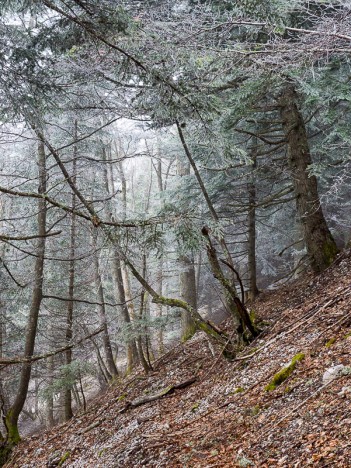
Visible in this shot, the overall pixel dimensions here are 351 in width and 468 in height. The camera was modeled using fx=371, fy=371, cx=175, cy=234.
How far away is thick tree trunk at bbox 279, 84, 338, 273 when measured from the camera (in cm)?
839

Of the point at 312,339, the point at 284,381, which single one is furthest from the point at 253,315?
the point at 284,381

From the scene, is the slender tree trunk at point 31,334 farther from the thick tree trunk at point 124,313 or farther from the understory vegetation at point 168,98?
the thick tree trunk at point 124,313

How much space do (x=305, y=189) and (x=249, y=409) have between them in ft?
17.9

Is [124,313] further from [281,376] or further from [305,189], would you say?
[281,376]

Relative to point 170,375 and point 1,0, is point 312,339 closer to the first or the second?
point 170,375

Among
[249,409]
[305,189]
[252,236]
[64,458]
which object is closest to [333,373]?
[249,409]

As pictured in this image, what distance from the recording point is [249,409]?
4.47m

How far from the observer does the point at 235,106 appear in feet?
24.3

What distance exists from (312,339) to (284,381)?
933mm

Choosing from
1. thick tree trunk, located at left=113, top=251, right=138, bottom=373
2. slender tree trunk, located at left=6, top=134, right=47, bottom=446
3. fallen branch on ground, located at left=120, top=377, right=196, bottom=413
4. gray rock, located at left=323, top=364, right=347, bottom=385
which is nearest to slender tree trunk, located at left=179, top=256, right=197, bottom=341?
thick tree trunk, located at left=113, top=251, right=138, bottom=373

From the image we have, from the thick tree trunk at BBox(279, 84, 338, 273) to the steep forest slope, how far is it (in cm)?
40

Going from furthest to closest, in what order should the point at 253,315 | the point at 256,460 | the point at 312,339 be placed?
1. the point at 253,315
2. the point at 312,339
3. the point at 256,460

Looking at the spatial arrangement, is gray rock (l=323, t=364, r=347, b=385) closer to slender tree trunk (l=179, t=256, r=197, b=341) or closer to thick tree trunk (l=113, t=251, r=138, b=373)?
slender tree trunk (l=179, t=256, r=197, b=341)

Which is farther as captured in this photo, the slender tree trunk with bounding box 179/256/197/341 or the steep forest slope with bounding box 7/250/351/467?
the slender tree trunk with bounding box 179/256/197/341
